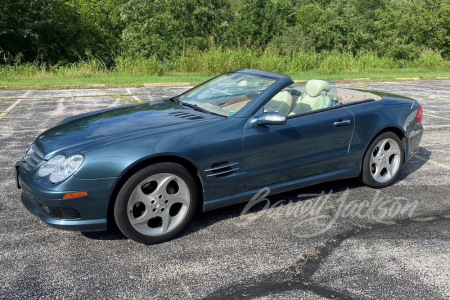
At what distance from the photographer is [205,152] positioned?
4.05 meters

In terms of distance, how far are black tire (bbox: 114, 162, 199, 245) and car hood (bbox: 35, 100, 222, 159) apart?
390 mm

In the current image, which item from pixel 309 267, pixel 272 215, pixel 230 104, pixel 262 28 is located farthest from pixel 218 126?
pixel 262 28

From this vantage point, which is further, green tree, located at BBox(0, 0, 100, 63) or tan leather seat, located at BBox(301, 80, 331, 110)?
green tree, located at BBox(0, 0, 100, 63)

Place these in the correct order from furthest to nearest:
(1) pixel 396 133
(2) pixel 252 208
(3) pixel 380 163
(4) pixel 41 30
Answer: (4) pixel 41 30
(1) pixel 396 133
(3) pixel 380 163
(2) pixel 252 208

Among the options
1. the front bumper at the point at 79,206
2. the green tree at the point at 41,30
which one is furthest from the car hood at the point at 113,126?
the green tree at the point at 41,30

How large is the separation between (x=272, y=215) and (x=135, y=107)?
6.34ft

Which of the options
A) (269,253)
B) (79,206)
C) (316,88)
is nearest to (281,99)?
(316,88)

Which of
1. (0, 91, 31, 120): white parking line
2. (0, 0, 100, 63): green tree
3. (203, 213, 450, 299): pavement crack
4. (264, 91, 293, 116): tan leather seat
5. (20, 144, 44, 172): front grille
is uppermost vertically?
(0, 0, 100, 63): green tree

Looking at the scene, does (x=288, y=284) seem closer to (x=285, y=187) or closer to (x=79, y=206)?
(x=285, y=187)

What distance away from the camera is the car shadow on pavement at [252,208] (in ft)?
13.6

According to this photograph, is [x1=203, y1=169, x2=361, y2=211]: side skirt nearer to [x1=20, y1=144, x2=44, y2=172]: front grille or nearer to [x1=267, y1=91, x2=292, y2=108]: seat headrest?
[x1=267, y1=91, x2=292, y2=108]: seat headrest

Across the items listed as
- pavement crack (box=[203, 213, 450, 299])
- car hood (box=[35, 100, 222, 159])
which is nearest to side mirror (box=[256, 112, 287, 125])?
car hood (box=[35, 100, 222, 159])

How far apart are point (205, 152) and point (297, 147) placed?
105 cm

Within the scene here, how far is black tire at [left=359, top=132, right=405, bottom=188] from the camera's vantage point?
5.26m
